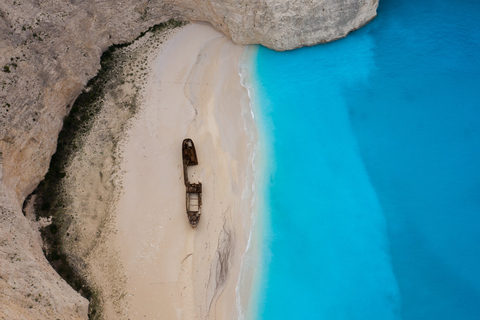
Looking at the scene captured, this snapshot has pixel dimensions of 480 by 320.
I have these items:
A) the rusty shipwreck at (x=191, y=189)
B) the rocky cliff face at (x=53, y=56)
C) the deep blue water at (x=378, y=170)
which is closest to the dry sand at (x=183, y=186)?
the rusty shipwreck at (x=191, y=189)

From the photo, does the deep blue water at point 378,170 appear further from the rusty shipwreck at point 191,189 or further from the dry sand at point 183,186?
the rusty shipwreck at point 191,189

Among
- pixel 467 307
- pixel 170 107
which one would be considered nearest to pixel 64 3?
pixel 170 107

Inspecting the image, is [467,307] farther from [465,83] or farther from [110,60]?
[110,60]

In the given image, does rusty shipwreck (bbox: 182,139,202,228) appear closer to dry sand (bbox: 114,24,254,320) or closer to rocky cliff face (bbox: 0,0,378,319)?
dry sand (bbox: 114,24,254,320)

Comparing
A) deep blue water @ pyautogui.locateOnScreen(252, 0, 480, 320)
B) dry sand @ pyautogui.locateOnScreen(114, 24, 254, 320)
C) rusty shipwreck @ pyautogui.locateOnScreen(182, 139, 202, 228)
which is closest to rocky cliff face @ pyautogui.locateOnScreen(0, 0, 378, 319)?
deep blue water @ pyautogui.locateOnScreen(252, 0, 480, 320)

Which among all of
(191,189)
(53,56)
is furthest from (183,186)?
(53,56)

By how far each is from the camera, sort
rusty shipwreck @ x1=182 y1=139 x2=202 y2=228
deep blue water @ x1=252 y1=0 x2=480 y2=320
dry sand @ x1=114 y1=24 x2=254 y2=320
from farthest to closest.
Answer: rusty shipwreck @ x1=182 y1=139 x2=202 y2=228
dry sand @ x1=114 y1=24 x2=254 y2=320
deep blue water @ x1=252 y1=0 x2=480 y2=320
